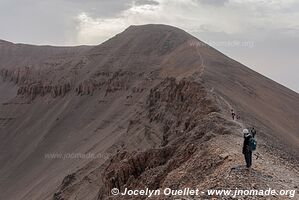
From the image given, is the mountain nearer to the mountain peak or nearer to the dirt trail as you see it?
the dirt trail

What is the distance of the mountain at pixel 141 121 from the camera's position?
20.3 meters

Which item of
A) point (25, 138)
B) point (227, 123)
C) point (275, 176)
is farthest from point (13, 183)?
point (275, 176)

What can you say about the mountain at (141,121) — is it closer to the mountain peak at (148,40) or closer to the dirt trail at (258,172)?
the dirt trail at (258,172)

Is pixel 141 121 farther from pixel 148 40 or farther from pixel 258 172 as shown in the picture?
pixel 148 40

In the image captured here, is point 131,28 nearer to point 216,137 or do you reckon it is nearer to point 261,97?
point 261,97

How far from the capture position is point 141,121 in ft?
178

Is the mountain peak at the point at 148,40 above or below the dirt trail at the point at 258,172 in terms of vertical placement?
above

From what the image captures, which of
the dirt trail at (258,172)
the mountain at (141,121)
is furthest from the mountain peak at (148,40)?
the dirt trail at (258,172)

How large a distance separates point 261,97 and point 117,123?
61.9 ft

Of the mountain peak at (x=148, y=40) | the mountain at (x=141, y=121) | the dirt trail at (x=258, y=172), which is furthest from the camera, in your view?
the mountain peak at (x=148, y=40)

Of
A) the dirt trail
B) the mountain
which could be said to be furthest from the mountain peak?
the dirt trail

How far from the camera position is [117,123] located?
212 feet

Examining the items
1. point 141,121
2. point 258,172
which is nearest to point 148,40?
point 141,121

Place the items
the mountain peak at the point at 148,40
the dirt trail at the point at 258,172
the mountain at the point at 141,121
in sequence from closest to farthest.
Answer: the dirt trail at the point at 258,172
the mountain at the point at 141,121
the mountain peak at the point at 148,40
